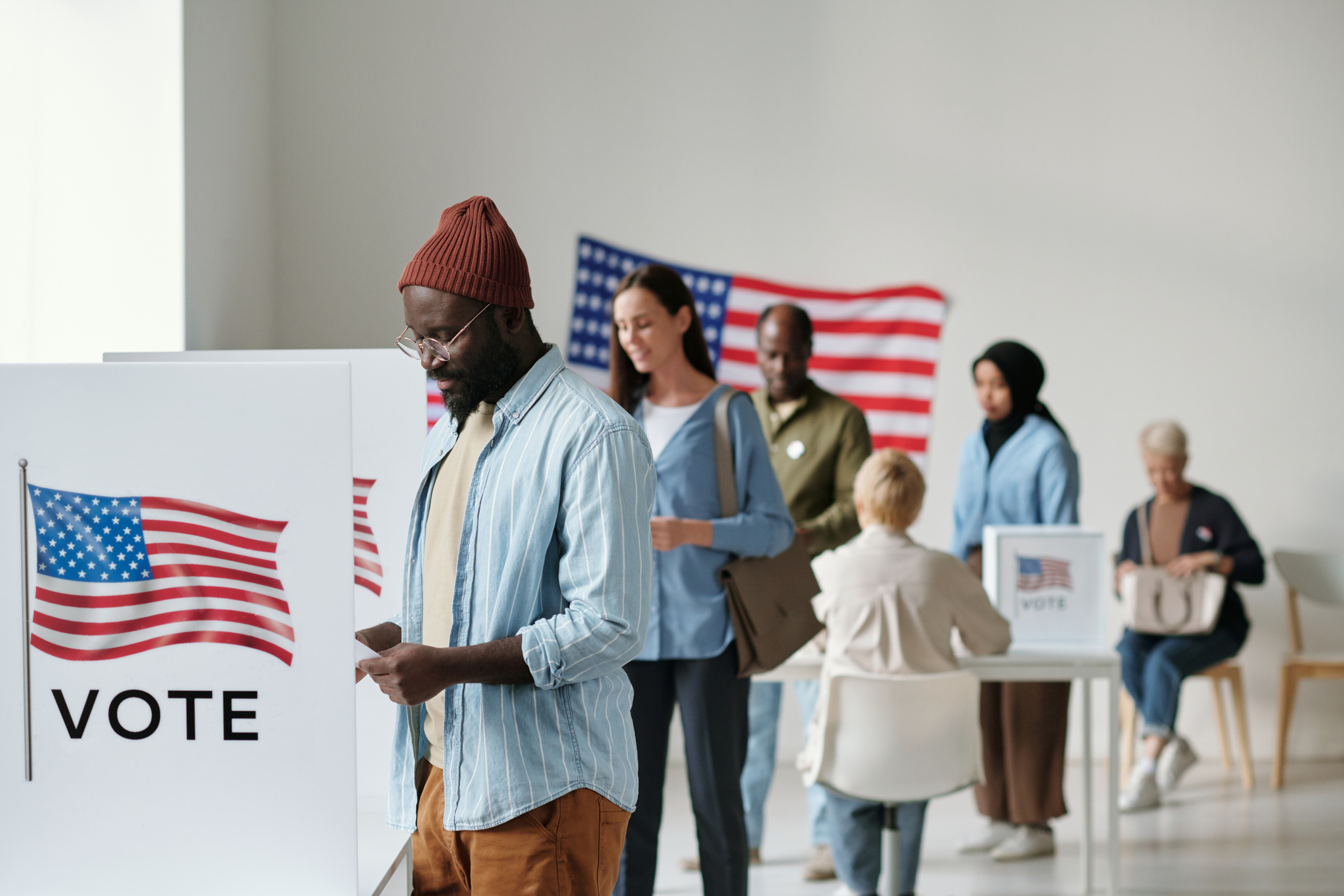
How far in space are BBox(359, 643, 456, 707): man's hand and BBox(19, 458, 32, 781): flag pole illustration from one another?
37cm

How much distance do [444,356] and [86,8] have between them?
7.55 feet

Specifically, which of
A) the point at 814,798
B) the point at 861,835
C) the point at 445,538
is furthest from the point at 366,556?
the point at 814,798

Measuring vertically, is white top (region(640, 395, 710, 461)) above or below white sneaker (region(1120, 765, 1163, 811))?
above

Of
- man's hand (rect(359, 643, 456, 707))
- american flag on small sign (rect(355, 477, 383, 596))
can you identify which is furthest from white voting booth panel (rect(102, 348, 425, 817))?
man's hand (rect(359, 643, 456, 707))

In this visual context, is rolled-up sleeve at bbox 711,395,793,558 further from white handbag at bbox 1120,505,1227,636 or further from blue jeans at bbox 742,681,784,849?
white handbag at bbox 1120,505,1227,636

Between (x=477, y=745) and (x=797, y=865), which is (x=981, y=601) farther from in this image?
(x=477, y=745)

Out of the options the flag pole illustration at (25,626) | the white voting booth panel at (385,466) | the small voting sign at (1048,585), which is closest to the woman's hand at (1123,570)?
the small voting sign at (1048,585)

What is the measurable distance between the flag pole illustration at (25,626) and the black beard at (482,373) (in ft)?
1.46

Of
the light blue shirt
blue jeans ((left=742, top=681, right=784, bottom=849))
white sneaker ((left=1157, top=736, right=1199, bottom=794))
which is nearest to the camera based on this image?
the light blue shirt

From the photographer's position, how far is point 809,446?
338 cm

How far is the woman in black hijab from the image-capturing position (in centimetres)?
349

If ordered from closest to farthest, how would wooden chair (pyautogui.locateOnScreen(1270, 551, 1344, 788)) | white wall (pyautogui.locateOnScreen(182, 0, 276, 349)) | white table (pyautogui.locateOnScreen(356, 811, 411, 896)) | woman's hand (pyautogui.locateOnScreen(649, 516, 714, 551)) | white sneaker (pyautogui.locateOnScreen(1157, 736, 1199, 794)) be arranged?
white table (pyautogui.locateOnScreen(356, 811, 411, 896)), woman's hand (pyautogui.locateOnScreen(649, 516, 714, 551)), white wall (pyautogui.locateOnScreen(182, 0, 276, 349)), white sneaker (pyautogui.locateOnScreen(1157, 736, 1199, 794)), wooden chair (pyautogui.locateOnScreen(1270, 551, 1344, 788))

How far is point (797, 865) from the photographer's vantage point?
3.61m

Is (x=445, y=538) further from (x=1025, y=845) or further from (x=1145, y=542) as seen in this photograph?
(x=1145, y=542)
